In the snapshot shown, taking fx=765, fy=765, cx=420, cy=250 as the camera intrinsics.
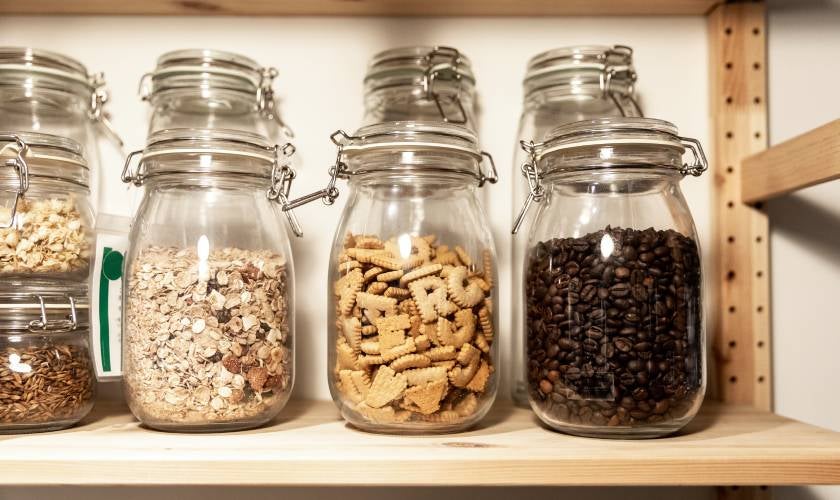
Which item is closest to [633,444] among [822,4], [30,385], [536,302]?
[536,302]

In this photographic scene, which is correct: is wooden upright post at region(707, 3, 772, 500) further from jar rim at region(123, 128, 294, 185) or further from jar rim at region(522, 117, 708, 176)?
jar rim at region(123, 128, 294, 185)

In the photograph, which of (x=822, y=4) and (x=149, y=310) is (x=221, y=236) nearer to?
(x=149, y=310)

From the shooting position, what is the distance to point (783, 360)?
3.47 feet

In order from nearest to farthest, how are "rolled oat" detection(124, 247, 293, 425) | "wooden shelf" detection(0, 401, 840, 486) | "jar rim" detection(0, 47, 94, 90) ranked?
1. "wooden shelf" detection(0, 401, 840, 486)
2. "rolled oat" detection(124, 247, 293, 425)
3. "jar rim" detection(0, 47, 94, 90)

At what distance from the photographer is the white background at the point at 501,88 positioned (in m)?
1.06

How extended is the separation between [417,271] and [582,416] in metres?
0.22

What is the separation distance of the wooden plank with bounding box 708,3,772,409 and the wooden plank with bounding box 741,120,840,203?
3 centimetres

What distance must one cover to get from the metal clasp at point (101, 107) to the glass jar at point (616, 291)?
613 mm

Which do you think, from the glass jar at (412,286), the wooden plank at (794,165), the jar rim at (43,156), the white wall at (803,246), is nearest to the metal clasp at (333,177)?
the glass jar at (412,286)

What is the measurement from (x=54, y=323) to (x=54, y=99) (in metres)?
0.34

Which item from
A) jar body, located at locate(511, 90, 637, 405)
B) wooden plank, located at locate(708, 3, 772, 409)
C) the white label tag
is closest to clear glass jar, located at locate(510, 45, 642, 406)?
jar body, located at locate(511, 90, 637, 405)

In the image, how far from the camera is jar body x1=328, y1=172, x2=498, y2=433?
0.77 m

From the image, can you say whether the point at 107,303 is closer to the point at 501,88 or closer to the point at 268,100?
the point at 268,100

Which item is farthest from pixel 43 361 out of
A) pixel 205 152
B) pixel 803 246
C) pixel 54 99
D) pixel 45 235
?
pixel 803 246
